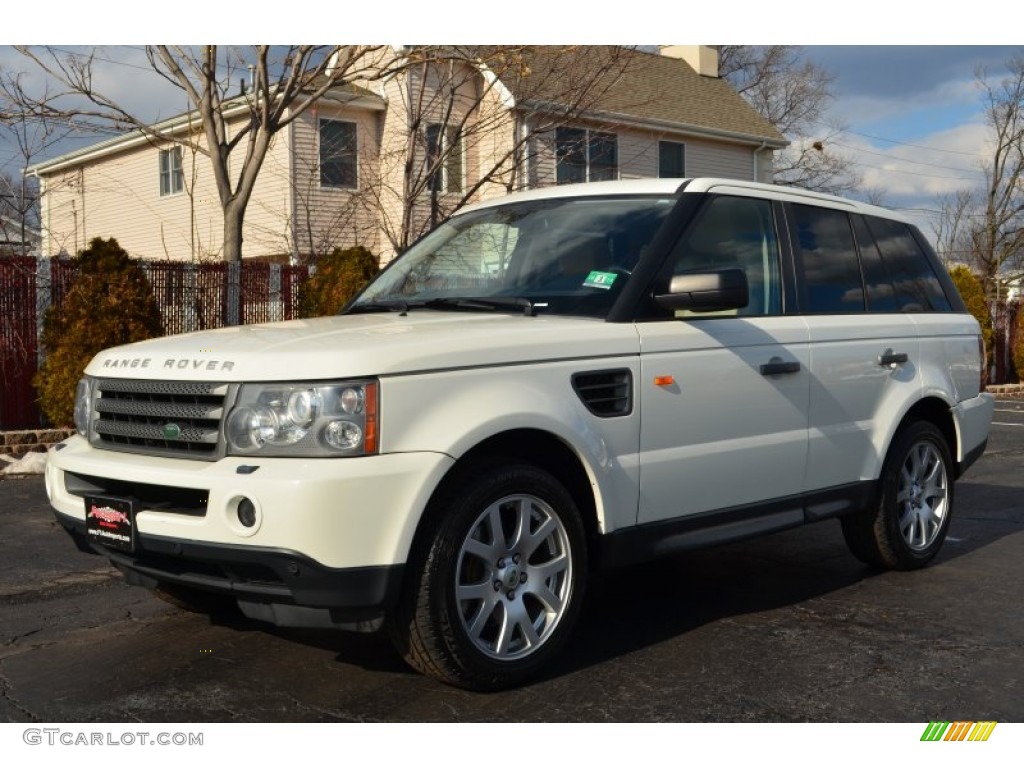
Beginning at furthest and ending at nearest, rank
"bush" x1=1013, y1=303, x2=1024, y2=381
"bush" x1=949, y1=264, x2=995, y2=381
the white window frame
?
1. "bush" x1=1013, y1=303, x2=1024, y2=381
2. the white window frame
3. "bush" x1=949, y1=264, x2=995, y2=381

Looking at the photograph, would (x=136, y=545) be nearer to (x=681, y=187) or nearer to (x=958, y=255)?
(x=681, y=187)

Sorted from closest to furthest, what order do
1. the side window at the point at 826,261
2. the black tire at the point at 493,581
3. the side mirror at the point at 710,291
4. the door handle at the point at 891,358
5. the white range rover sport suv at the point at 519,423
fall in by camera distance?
the white range rover sport suv at the point at 519,423, the black tire at the point at 493,581, the side mirror at the point at 710,291, the side window at the point at 826,261, the door handle at the point at 891,358

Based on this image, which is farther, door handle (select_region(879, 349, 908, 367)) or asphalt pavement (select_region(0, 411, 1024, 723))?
door handle (select_region(879, 349, 908, 367))

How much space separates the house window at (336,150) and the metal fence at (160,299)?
8921 millimetres

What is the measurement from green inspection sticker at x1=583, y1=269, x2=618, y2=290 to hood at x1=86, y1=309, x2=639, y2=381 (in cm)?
24

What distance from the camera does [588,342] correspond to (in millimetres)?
4375

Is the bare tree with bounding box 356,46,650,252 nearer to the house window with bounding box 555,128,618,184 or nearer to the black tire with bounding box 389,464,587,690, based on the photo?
the house window with bounding box 555,128,618,184

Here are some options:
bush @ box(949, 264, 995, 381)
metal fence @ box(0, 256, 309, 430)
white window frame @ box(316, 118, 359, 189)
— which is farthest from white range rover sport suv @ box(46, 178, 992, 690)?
→ white window frame @ box(316, 118, 359, 189)

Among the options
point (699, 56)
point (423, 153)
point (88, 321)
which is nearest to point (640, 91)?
point (699, 56)

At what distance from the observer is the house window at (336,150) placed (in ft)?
73.3

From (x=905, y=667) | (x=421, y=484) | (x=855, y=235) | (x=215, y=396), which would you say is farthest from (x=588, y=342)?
(x=855, y=235)

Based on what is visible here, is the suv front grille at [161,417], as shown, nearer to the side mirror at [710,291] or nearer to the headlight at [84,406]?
the headlight at [84,406]

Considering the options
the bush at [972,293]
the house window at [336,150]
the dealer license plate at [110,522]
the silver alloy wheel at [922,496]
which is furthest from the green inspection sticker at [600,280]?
the house window at [336,150]

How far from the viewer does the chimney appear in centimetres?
2994
